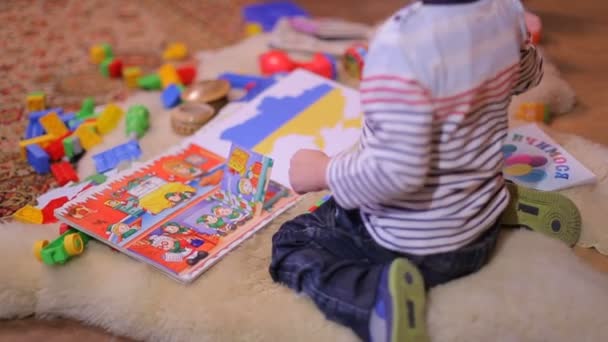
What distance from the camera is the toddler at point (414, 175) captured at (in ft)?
2.21

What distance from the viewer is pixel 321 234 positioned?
874 millimetres

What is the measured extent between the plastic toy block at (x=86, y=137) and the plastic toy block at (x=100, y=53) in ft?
1.45

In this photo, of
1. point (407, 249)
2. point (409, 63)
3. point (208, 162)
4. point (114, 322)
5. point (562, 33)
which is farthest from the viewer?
point (562, 33)

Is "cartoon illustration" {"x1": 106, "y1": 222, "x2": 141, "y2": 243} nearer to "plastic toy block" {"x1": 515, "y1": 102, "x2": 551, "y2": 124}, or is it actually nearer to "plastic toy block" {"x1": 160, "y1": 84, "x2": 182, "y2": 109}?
"plastic toy block" {"x1": 160, "y1": 84, "x2": 182, "y2": 109}

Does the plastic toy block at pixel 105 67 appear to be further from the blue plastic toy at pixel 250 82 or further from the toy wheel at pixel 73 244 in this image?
the toy wheel at pixel 73 244

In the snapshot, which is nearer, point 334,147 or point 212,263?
point 212,263

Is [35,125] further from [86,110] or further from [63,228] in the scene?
[63,228]

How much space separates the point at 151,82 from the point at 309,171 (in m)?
0.84

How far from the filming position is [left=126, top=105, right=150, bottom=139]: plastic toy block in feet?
4.29

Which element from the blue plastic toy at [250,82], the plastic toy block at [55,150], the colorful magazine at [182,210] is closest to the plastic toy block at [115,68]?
the blue plastic toy at [250,82]

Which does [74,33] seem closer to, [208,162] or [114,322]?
[208,162]

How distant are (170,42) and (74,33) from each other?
0.29 meters

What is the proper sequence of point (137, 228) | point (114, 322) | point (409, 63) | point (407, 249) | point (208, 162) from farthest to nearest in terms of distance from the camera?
point (208, 162) → point (137, 228) → point (114, 322) → point (407, 249) → point (409, 63)

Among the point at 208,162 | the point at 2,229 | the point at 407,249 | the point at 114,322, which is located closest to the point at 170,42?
the point at 208,162
